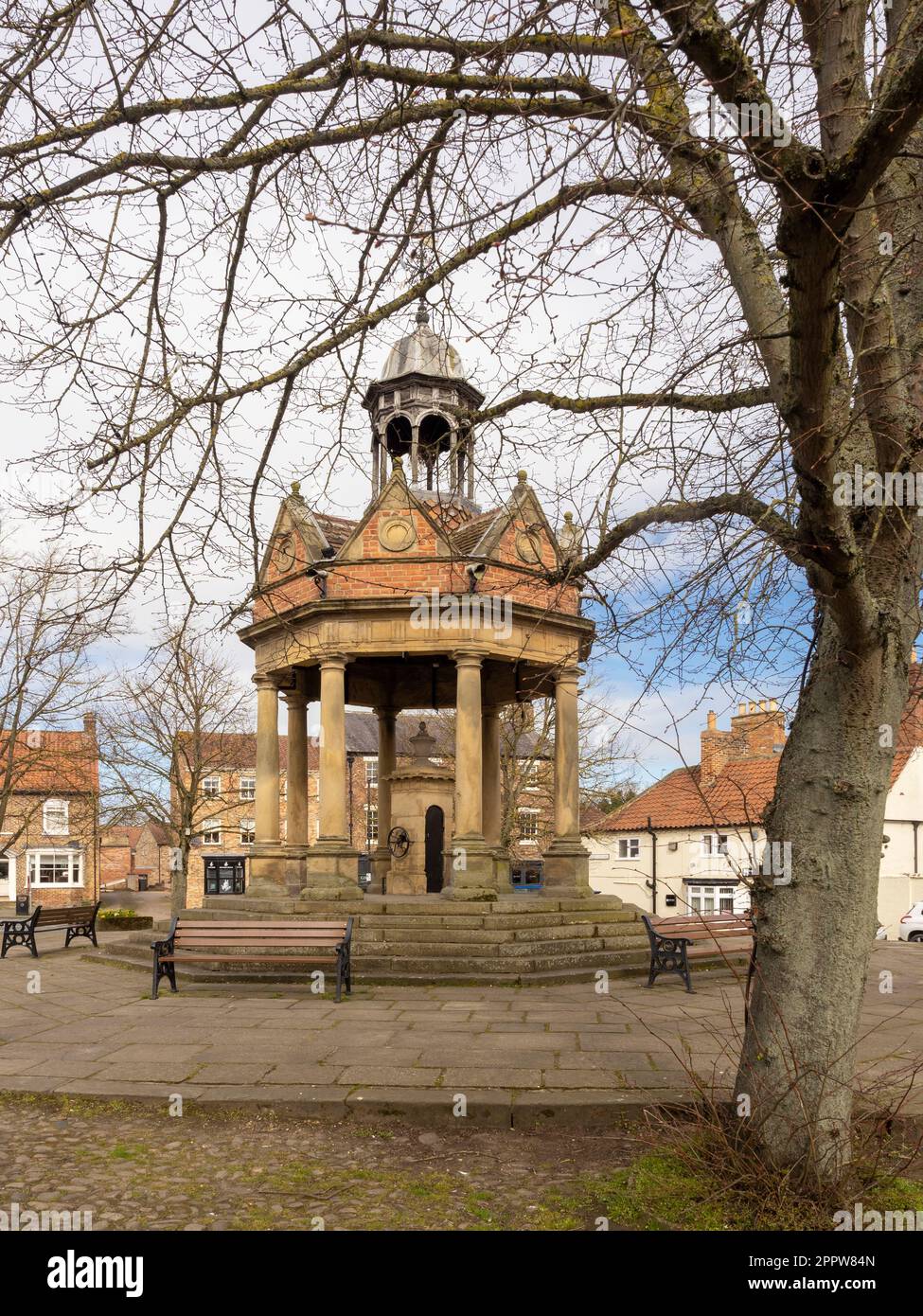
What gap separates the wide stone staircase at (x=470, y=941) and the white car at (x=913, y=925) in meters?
18.3

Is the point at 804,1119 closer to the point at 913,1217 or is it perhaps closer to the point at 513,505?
the point at 913,1217

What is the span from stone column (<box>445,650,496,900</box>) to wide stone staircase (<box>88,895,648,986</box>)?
0.36 meters

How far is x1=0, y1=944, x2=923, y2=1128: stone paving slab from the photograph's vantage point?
6.49 meters

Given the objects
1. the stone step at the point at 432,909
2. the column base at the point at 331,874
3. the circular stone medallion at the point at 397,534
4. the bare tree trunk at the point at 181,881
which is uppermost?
the circular stone medallion at the point at 397,534

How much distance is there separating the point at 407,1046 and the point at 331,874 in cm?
636

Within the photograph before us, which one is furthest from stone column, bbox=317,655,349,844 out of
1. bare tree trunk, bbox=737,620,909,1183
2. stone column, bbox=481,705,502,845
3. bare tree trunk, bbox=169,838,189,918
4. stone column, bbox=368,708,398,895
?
bare tree trunk, bbox=169,838,189,918

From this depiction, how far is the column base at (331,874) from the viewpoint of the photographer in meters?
14.1

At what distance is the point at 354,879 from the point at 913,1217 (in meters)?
10.8

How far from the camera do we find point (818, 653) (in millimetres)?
5281

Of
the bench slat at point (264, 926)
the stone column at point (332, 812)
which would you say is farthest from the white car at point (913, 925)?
the bench slat at point (264, 926)

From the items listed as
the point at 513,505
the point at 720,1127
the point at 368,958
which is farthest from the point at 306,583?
the point at 720,1127

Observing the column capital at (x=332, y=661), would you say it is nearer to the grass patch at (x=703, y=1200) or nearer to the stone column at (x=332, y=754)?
the stone column at (x=332, y=754)

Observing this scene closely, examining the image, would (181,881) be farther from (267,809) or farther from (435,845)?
(267,809)

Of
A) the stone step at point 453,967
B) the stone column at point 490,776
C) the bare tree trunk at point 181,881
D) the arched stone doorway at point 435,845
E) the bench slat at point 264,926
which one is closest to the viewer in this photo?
the bench slat at point 264,926
